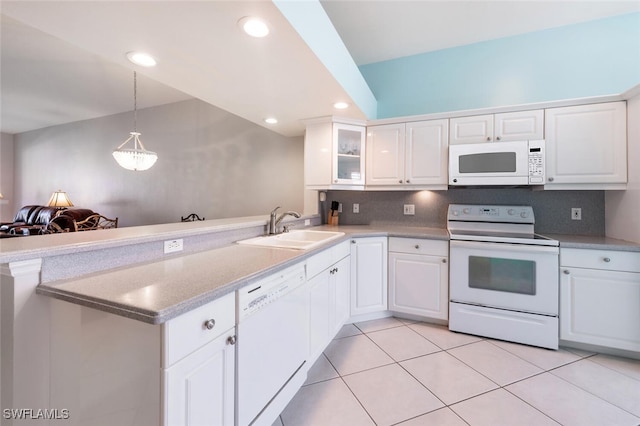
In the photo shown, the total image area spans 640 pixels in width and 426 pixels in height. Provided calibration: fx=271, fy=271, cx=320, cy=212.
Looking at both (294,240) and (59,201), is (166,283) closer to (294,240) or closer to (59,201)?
(294,240)

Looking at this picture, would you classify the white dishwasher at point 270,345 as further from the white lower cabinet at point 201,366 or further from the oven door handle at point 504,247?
the oven door handle at point 504,247

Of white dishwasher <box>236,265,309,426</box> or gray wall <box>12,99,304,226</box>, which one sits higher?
gray wall <box>12,99,304,226</box>

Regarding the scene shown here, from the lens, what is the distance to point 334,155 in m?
2.85

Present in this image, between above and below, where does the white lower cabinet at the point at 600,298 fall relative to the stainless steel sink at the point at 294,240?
below

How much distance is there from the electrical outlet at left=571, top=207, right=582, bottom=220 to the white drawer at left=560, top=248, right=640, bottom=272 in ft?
2.04

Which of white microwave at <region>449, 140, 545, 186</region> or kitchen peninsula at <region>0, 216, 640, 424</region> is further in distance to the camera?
white microwave at <region>449, 140, 545, 186</region>

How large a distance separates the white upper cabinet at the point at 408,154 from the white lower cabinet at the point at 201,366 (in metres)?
2.24

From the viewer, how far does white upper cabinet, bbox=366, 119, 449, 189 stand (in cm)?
267

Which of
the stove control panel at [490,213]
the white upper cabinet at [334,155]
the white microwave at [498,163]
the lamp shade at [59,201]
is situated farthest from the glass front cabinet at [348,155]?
the lamp shade at [59,201]

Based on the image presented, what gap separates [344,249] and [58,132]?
7.91 m

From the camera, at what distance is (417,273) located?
2553 millimetres

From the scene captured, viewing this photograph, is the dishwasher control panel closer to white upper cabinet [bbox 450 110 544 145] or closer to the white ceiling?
the white ceiling

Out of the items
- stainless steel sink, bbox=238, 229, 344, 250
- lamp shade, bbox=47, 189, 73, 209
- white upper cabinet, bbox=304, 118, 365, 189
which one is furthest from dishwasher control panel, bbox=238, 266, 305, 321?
lamp shade, bbox=47, 189, 73, 209

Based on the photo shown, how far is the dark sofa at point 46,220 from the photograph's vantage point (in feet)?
13.3
